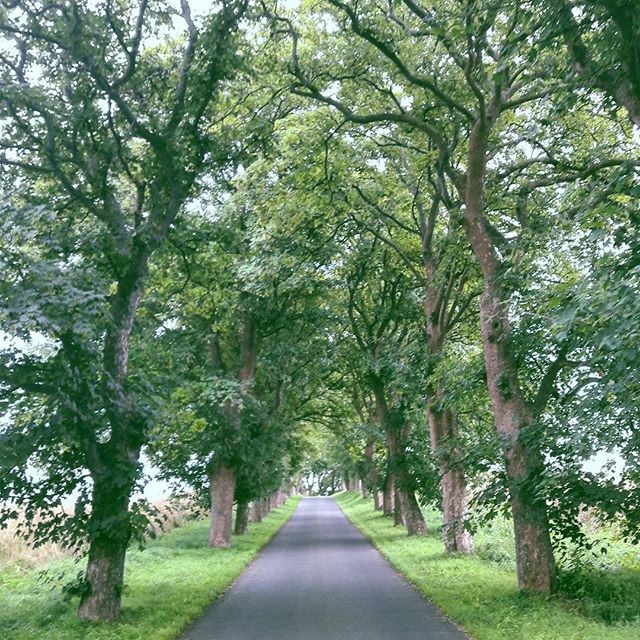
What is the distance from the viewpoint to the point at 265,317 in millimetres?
25484

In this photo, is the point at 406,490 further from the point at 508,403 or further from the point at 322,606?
the point at 508,403

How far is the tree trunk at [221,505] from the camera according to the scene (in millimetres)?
24672

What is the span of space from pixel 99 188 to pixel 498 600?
9.77 meters

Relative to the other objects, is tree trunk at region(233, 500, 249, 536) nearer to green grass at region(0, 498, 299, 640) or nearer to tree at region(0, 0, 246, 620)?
green grass at region(0, 498, 299, 640)

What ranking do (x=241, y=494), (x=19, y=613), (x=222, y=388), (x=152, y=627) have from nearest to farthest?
1. (x=152, y=627)
2. (x=19, y=613)
3. (x=222, y=388)
4. (x=241, y=494)

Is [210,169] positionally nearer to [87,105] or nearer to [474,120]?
[87,105]

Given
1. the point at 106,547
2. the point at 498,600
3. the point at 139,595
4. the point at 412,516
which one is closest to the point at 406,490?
the point at 412,516

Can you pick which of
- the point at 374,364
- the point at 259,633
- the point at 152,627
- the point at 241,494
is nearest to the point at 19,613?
the point at 152,627

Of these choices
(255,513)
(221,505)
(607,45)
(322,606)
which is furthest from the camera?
(255,513)

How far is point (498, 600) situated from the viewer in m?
12.1

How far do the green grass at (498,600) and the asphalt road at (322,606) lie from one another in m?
0.37

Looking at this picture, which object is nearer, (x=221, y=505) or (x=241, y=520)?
(x=221, y=505)

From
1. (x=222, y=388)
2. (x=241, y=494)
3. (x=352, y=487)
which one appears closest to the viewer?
(x=222, y=388)

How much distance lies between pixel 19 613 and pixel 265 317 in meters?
14.9
